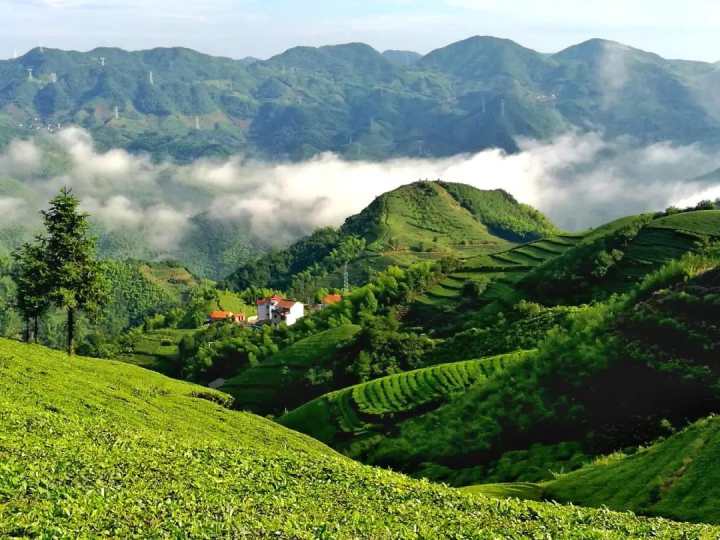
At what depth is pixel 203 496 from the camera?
25.5 metres

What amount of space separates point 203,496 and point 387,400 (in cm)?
5700

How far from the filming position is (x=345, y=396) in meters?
86.2

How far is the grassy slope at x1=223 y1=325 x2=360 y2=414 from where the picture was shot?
115312mm

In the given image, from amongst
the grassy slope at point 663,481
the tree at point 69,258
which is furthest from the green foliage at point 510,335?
the tree at point 69,258

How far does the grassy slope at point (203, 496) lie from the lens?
71.2 feet

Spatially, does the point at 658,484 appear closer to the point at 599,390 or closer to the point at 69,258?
the point at 599,390

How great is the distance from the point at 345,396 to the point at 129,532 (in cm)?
6606

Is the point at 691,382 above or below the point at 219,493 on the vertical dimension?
below

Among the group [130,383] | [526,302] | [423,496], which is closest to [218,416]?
[130,383]

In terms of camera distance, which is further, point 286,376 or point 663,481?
point 286,376

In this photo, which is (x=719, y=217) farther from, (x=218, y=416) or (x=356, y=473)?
(x=356, y=473)

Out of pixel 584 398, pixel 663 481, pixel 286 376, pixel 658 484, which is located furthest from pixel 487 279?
pixel 658 484

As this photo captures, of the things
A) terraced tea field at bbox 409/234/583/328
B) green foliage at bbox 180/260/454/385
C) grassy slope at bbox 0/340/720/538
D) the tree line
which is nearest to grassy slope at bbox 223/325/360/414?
terraced tea field at bbox 409/234/583/328

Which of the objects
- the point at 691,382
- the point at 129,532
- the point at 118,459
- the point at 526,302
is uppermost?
the point at 129,532
